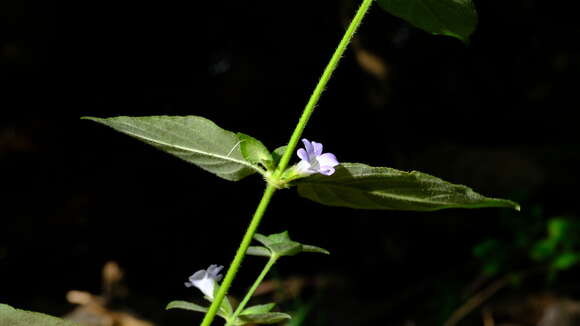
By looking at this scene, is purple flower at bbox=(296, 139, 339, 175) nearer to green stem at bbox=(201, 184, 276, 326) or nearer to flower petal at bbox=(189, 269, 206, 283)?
green stem at bbox=(201, 184, 276, 326)

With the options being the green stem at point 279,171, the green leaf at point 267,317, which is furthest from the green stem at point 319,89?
the green leaf at point 267,317

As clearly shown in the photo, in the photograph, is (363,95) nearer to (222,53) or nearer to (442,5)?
(222,53)

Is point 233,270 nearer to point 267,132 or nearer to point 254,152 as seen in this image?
point 254,152

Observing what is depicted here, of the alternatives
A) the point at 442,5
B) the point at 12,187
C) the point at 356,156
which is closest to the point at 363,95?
the point at 356,156

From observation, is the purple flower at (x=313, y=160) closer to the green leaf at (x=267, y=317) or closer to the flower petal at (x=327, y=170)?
the flower petal at (x=327, y=170)

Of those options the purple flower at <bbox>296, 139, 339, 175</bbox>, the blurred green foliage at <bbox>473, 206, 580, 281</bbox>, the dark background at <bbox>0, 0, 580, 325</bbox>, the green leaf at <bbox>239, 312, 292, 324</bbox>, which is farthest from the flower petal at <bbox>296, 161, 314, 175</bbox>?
the dark background at <bbox>0, 0, 580, 325</bbox>

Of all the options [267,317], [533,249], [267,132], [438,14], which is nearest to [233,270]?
[267,317]

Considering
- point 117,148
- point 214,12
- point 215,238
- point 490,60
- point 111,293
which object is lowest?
point 215,238
